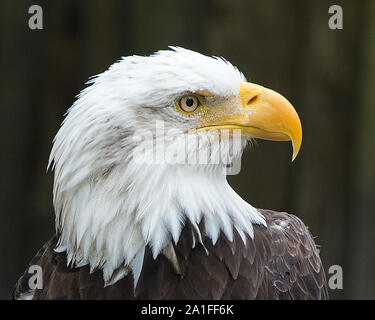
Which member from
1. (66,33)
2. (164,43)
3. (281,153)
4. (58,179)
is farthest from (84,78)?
(58,179)

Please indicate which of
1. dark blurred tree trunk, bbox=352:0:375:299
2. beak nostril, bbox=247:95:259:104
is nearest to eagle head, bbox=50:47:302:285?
beak nostril, bbox=247:95:259:104

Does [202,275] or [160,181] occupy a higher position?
[160,181]

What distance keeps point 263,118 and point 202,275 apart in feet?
2.54

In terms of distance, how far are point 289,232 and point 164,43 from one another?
2.92 m

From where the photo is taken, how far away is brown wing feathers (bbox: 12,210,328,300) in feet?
9.05

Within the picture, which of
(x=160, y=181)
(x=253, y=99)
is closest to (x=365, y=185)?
(x=253, y=99)

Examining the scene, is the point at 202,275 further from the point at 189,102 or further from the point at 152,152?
the point at 189,102

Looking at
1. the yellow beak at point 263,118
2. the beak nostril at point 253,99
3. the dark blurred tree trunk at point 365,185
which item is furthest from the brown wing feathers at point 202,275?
the dark blurred tree trunk at point 365,185

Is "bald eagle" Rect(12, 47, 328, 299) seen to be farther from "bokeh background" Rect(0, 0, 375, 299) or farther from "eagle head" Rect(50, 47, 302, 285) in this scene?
"bokeh background" Rect(0, 0, 375, 299)

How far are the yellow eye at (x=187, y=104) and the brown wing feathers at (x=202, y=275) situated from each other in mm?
526

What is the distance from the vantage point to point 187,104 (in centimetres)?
281

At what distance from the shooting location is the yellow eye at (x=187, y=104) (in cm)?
280

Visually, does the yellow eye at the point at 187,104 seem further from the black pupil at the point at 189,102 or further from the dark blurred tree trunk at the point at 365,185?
the dark blurred tree trunk at the point at 365,185

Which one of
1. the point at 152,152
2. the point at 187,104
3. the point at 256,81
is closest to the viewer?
the point at 152,152
